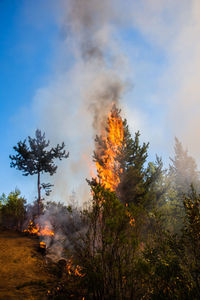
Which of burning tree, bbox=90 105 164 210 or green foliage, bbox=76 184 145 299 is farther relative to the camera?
burning tree, bbox=90 105 164 210

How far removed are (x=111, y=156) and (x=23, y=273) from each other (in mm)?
10609

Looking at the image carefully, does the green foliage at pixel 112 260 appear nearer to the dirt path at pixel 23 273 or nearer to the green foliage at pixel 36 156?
the dirt path at pixel 23 273

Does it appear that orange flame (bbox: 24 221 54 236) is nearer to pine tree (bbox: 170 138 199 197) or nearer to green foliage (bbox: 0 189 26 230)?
green foliage (bbox: 0 189 26 230)

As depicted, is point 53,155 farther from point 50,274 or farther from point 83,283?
point 83,283

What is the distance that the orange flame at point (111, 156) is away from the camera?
14825 mm

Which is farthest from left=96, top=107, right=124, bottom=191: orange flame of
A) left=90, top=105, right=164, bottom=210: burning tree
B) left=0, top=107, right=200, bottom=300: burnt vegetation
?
left=0, top=107, right=200, bottom=300: burnt vegetation

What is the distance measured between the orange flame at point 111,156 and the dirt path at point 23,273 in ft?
22.5

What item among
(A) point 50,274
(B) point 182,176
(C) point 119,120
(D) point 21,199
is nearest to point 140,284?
(A) point 50,274

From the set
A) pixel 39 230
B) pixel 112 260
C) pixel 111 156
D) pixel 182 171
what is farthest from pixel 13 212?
pixel 182 171

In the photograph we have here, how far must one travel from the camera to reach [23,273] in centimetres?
756

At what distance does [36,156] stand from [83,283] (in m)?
17.1

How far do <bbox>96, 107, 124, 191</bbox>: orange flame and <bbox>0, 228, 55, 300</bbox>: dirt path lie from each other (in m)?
6.87

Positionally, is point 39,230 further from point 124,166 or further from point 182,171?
point 182,171

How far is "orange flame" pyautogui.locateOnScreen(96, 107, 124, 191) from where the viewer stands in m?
14.8
